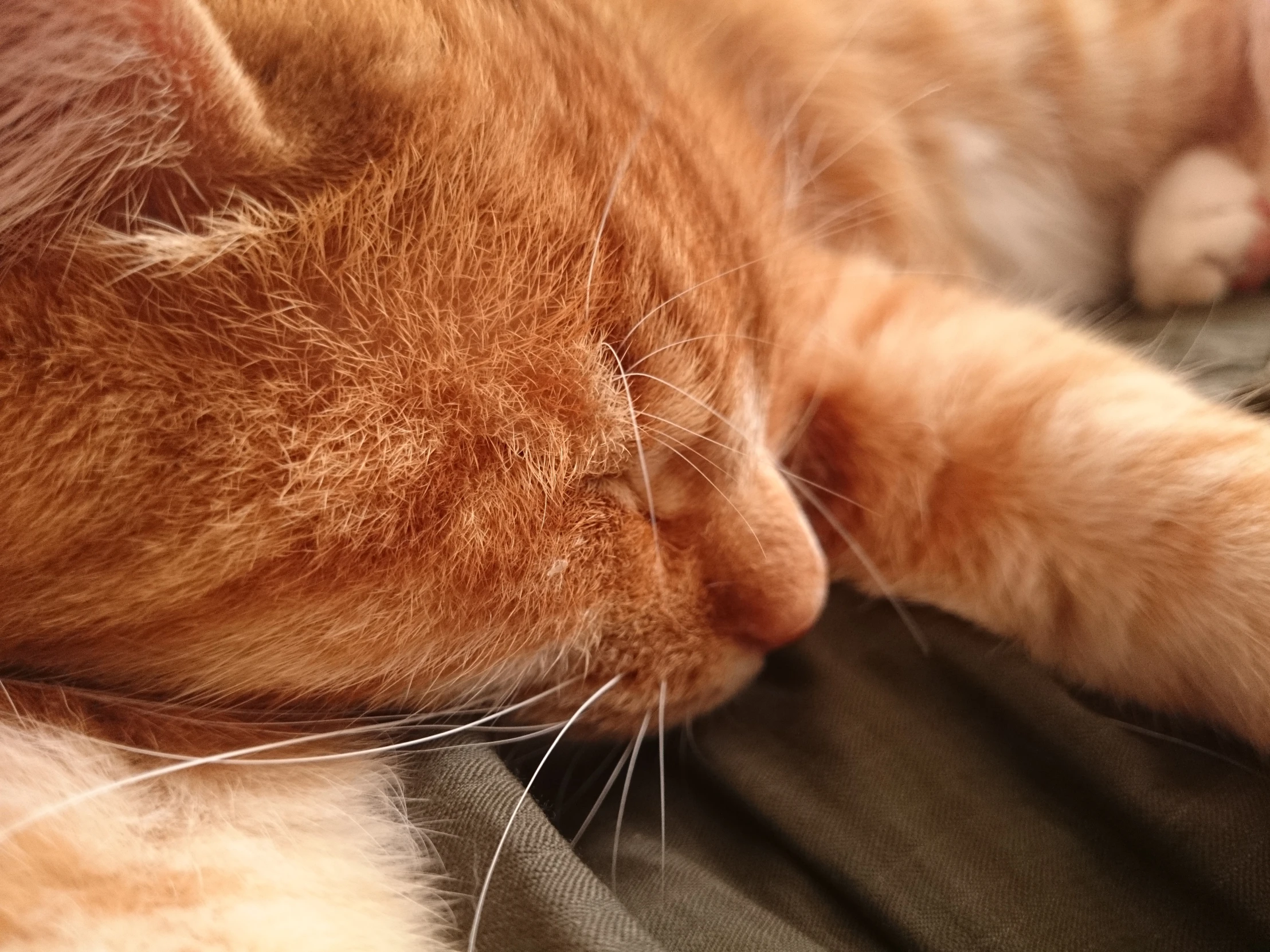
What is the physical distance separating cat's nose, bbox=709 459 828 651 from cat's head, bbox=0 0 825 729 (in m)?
0.06

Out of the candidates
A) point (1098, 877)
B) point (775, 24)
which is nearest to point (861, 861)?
point (1098, 877)

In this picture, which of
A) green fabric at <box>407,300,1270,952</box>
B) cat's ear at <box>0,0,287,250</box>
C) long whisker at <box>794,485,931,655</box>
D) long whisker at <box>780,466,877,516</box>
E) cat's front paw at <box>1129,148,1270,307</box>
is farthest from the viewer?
cat's front paw at <box>1129,148,1270,307</box>

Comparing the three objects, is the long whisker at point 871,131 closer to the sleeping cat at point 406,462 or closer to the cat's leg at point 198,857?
the sleeping cat at point 406,462

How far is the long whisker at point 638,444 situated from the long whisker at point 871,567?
275mm

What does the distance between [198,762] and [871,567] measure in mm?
618

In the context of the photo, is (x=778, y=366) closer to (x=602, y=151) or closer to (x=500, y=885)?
(x=602, y=151)

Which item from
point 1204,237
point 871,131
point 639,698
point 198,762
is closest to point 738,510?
point 639,698

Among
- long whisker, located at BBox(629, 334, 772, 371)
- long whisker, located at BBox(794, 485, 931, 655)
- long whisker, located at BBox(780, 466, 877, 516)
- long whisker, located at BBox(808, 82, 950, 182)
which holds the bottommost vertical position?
long whisker, located at BBox(794, 485, 931, 655)

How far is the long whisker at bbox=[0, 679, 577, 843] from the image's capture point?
0.52 meters

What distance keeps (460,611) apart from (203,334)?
0.82ft

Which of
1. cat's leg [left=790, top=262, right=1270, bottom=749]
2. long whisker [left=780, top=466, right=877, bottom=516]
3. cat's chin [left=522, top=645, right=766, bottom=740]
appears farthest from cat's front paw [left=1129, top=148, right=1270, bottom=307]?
cat's chin [left=522, top=645, right=766, bottom=740]

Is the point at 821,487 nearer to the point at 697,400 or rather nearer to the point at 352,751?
the point at 697,400

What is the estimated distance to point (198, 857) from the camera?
55 centimetres

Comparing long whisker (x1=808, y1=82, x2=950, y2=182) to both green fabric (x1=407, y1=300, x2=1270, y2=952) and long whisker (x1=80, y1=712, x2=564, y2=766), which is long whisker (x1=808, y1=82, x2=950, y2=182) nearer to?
green fabric (x1=407, y1=300, x2=1270, y2=952)
